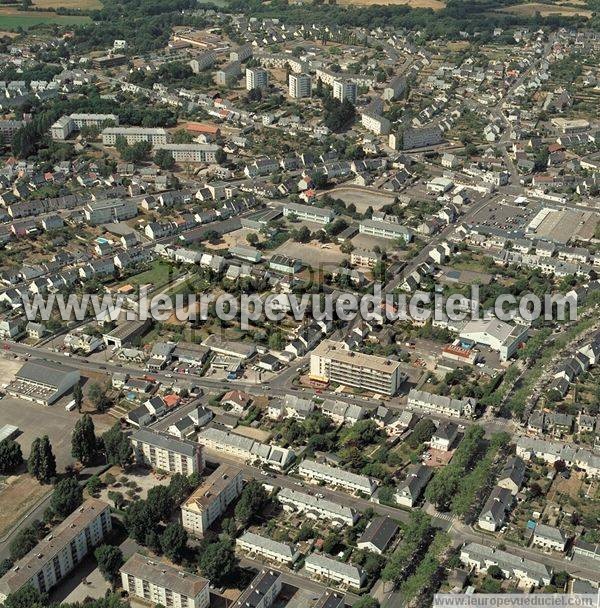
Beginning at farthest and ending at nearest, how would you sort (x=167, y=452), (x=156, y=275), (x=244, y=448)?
(x=156, y=275)
(x=244, y=448)
(x=167, y=452)

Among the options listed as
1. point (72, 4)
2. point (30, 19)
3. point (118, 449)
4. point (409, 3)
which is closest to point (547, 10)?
point (409, 3)

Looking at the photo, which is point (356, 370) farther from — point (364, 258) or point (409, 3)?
point (409, 3)

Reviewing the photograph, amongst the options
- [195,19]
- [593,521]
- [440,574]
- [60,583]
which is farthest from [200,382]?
[195,19]

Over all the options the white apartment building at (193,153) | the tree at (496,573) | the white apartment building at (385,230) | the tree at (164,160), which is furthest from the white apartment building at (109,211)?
the tree at (496,573)

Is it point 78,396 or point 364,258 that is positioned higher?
point 364,258

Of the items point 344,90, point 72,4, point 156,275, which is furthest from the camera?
point 72,4
